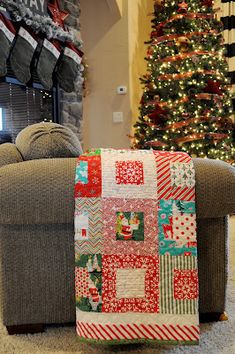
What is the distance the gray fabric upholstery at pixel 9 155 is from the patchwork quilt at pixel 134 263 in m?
0.34

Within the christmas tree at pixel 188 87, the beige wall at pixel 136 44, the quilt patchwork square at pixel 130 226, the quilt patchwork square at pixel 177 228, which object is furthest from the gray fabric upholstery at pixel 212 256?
the beige wall at pixel 136 44

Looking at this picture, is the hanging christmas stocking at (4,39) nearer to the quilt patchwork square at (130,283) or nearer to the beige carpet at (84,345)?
the beige carpet at (84,345)

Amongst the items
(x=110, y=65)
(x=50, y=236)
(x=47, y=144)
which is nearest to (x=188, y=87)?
(x=110, y=65)

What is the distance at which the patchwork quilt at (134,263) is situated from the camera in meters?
1.27

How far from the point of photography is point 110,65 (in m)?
4.60

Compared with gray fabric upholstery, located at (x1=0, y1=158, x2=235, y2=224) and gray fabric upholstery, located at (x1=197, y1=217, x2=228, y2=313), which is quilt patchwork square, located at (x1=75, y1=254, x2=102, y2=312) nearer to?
gray fabric upholstery, located at (x1=0, y1=158, x2=235, y2=224)

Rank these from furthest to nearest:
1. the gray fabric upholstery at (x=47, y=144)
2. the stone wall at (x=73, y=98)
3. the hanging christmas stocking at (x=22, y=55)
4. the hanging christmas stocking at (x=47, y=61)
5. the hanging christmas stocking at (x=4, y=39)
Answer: the stone wall at (x=73, y=98) → the hanging christmas stocking at (x=47, y=61) → the hanging christmas stocking at (x=22, y=55) → the hanging christmas stocking at (x=4, y=39) → the gray fabric upholstery at (x=47, y=144)

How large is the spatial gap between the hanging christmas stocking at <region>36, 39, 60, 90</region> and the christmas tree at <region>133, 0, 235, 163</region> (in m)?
1.02

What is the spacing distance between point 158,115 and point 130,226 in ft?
9.19

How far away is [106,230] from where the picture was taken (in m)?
1.28

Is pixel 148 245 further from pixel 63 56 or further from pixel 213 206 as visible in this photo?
pixel 63 56

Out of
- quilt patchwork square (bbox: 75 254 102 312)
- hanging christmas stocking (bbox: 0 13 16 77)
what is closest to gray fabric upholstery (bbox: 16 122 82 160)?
quilt patchwork square (bbox: 75 254 102 312)

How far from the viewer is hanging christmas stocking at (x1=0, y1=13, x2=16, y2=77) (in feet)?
10.8

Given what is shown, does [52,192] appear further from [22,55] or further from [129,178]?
[22,55]
